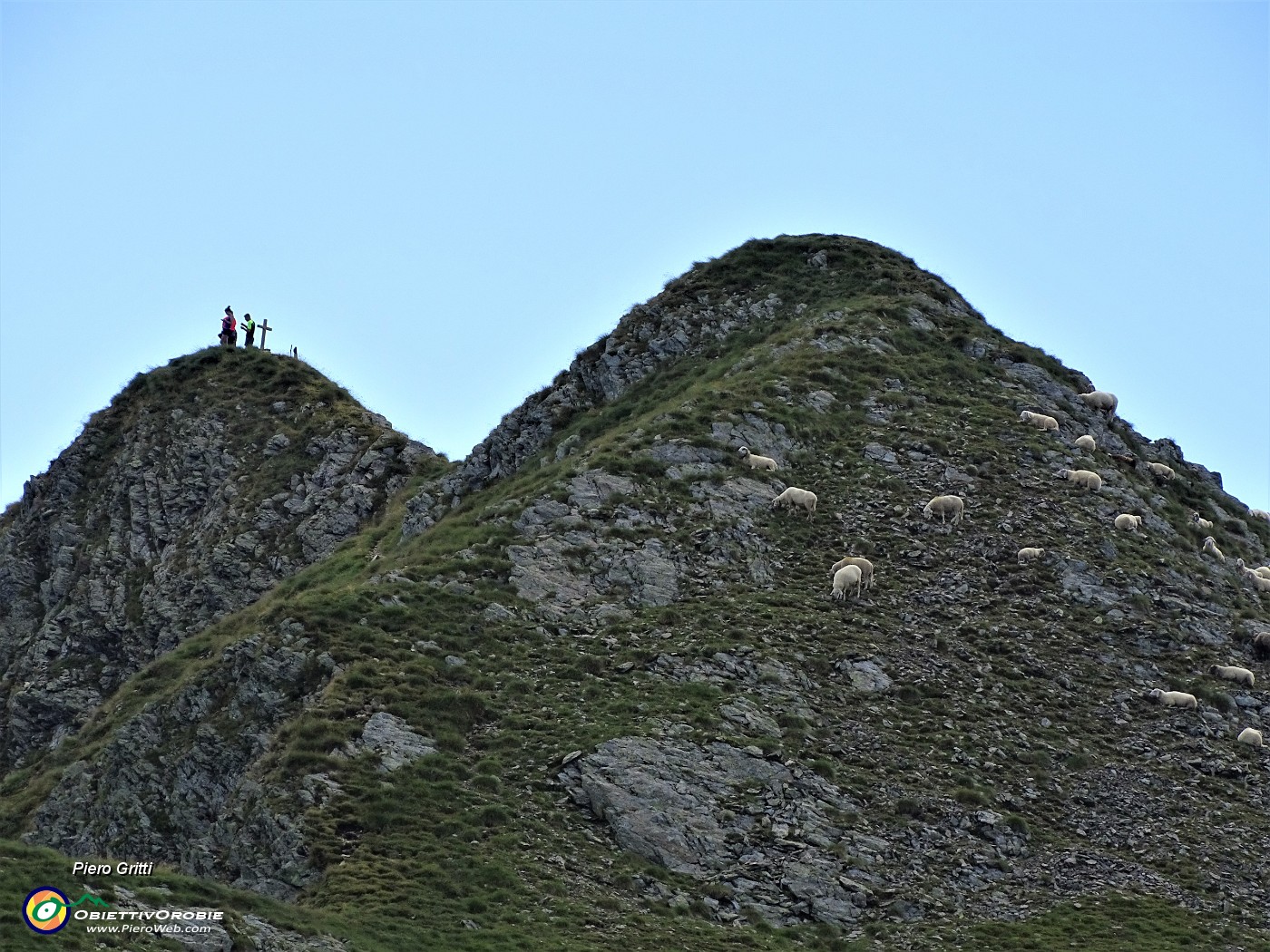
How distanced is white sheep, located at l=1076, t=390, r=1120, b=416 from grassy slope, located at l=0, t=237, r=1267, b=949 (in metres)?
4.50

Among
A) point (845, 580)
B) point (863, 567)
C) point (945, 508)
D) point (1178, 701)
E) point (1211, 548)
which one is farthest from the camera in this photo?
point (1211, 548)

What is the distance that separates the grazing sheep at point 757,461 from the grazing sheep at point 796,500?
1.81 meters

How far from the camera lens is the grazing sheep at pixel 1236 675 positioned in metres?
41.6

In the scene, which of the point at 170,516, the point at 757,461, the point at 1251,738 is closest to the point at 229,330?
the point at 170,516

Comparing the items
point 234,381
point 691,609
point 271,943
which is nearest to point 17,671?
point 234,381

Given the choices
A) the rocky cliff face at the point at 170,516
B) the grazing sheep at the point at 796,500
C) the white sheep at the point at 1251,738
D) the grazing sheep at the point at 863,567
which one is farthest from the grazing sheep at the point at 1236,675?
the rocky cliff face at the point at 170,516

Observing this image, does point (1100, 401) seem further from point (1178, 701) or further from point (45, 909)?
point (45, 909)

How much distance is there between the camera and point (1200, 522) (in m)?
52.4

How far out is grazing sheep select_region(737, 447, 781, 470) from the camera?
48969mm

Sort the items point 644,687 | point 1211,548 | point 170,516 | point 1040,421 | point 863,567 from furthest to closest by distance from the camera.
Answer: point 170,516 < point 1040,421 < point 1211,548 < point 863,567 < point 644,687

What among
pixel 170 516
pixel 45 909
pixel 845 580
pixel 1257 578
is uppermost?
pixel 1257 578

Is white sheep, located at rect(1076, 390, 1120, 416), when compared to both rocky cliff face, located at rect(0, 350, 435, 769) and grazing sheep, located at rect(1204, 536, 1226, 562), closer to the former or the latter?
grazing sheep, located at rect(1204, 536, 1226, 562)

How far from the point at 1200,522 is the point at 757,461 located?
16773 mm

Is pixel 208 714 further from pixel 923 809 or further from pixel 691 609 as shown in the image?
pixel 923 809
